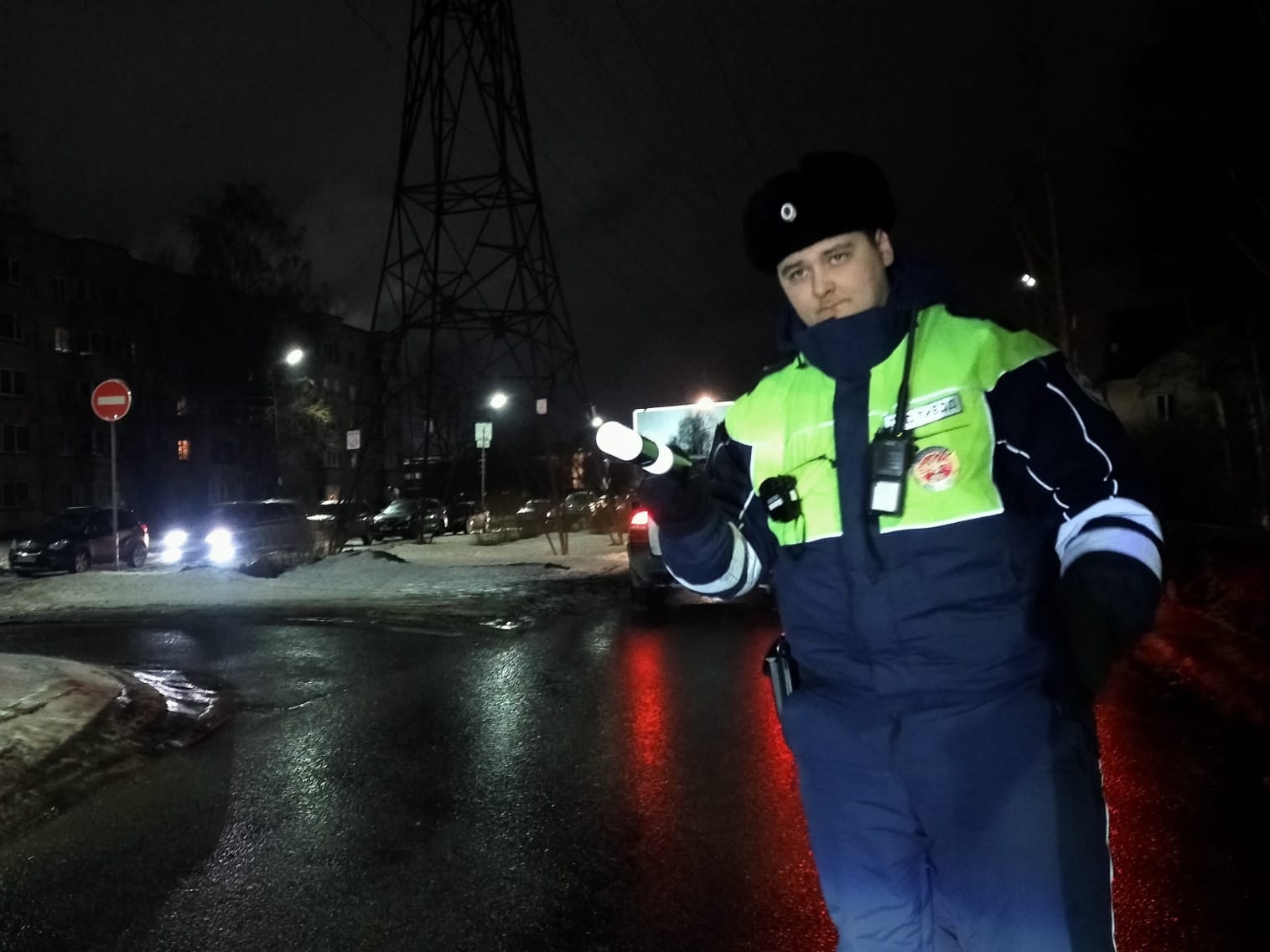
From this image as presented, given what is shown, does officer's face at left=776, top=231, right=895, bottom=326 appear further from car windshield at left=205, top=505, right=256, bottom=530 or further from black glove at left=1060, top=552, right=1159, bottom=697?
car windshield at left=205, top=505, right=256, bottom=530

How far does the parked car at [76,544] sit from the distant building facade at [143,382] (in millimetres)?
11853

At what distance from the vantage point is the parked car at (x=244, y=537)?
2403cm

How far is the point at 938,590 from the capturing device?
2.05 metres

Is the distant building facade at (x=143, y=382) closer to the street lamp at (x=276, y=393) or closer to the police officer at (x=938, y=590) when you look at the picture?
the street lamp at (x=276, y=393)

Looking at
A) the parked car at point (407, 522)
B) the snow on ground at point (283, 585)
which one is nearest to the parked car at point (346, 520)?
the parked car at point (407, 522)

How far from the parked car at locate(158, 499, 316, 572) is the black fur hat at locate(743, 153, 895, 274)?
70.9 feet

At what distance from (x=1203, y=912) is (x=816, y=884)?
1.41m

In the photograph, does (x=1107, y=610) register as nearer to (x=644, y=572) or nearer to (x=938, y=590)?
(x=938, y=590)

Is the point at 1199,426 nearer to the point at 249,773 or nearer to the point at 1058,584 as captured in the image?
the point at 249,773

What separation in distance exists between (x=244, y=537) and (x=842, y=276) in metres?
Answer: 23.8

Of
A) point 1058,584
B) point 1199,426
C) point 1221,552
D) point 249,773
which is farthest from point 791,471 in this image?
point 1199,426

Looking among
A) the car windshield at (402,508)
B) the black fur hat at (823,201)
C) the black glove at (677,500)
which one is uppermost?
Result: the car windshield at (402,508)

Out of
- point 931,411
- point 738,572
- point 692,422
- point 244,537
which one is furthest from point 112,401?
point 931,411

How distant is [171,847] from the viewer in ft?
16.8
